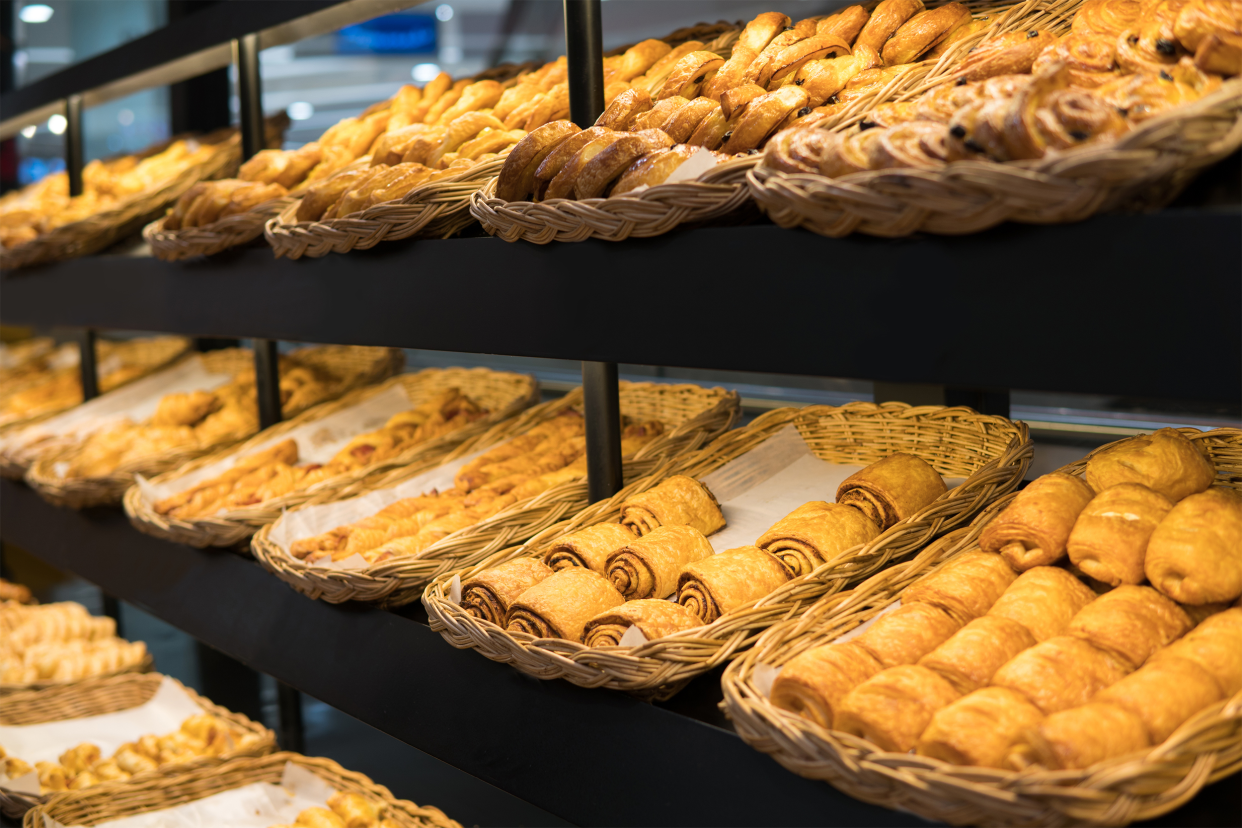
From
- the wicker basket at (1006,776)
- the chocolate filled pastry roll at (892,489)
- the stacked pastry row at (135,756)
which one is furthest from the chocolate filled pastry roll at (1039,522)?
the stacked pastry row at (135,756)

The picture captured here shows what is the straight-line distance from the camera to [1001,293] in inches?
40.3

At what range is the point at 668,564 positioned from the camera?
1.62 metres

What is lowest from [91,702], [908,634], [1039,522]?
[91,702]

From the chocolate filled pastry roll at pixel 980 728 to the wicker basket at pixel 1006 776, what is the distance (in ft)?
0.09

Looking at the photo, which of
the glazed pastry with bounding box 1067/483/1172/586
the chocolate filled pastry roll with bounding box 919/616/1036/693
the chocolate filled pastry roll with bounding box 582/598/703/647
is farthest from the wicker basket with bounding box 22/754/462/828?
the glazed pastry with bounding box 1067/483/1172/586

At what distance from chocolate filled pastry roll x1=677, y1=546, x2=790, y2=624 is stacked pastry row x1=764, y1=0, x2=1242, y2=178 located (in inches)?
23.9

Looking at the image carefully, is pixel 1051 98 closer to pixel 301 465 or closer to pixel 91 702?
pixel 301 465

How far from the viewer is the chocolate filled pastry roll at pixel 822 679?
1.17 metres

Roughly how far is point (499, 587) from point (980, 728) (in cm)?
80

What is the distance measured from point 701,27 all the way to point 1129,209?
1.54 metres

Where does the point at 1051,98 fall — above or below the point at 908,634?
above

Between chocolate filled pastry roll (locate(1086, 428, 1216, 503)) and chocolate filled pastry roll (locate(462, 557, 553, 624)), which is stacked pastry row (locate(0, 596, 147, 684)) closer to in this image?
chocolate filled pastry roll (locate(462, 557, 553, 624))

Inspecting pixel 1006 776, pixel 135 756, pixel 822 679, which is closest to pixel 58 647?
pixel 135 756

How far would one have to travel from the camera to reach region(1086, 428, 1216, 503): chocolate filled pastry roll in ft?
4.62
